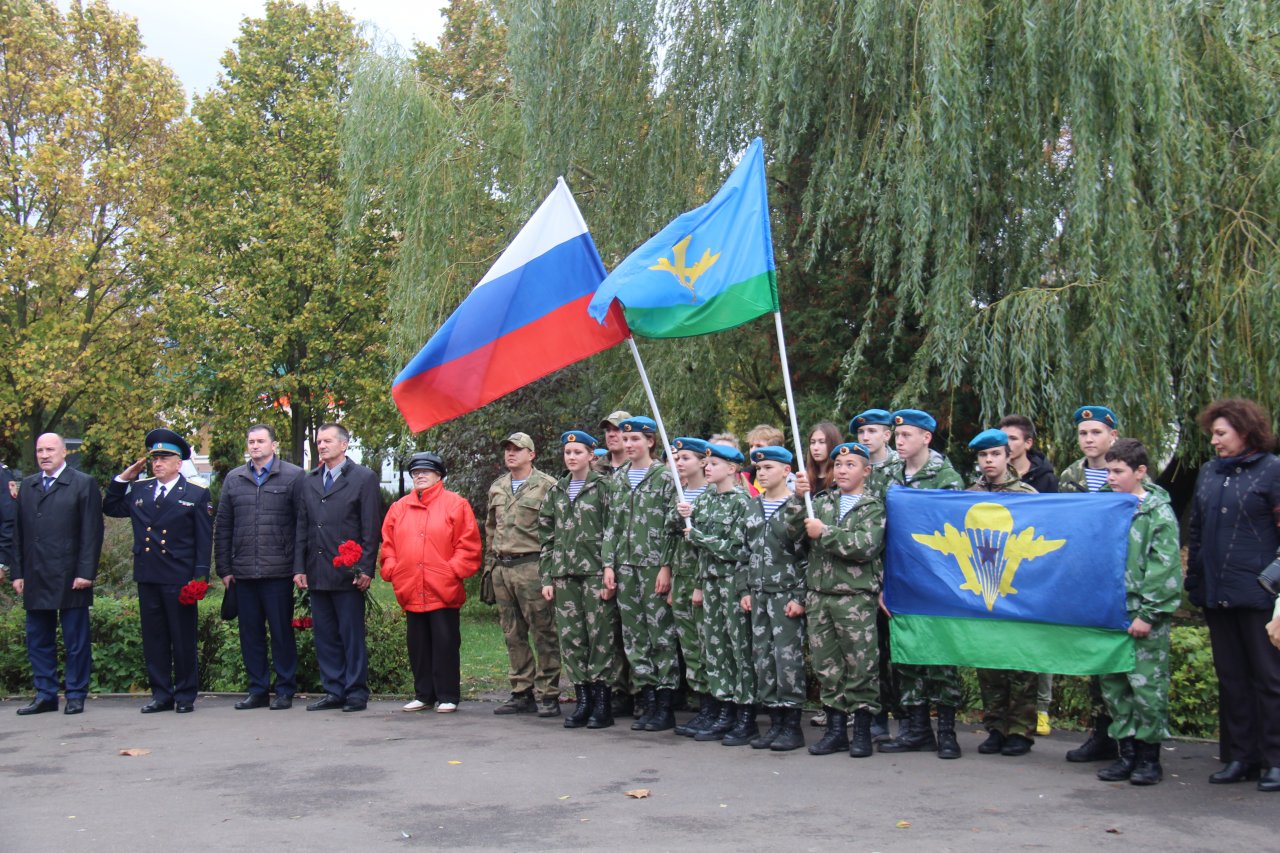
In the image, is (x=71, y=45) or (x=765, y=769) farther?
(x=71, y=45)

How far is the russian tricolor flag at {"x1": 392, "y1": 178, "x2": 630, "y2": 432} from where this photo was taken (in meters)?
8.12

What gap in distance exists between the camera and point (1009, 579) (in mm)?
7051

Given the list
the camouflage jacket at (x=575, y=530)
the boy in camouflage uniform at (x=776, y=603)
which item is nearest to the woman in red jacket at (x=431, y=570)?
the camouflage jacket at (x=575, y=530)

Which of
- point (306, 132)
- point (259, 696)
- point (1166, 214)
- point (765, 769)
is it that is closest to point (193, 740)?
point (259, 696)

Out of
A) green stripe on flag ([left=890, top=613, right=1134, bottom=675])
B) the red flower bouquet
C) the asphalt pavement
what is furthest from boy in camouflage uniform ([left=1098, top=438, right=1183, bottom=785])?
the red flower bouquet

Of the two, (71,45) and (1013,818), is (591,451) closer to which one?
(1013,818)

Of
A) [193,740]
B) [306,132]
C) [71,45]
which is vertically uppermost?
[71,45]

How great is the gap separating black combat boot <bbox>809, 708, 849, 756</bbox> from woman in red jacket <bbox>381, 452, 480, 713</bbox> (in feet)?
9.97

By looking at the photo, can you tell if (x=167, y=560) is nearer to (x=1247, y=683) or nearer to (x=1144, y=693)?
(x=1144, y=693)

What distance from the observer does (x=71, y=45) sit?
3020cm

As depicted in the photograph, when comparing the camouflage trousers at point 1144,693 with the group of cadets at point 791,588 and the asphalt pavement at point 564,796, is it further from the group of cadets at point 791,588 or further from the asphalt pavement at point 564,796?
the asphalt pavement at point 564,796

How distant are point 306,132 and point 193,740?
80.1 feet

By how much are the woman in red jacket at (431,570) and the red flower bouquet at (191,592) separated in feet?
4.63

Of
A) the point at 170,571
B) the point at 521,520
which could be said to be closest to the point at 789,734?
the point at 521,520
